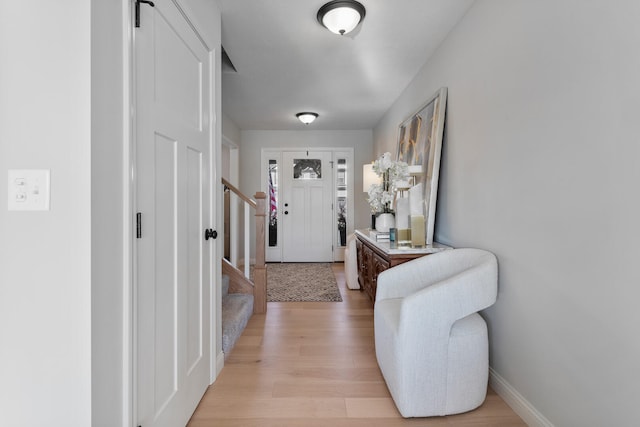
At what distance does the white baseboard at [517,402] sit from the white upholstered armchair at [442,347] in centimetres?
16

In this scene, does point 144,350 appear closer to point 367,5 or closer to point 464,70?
point 367,5

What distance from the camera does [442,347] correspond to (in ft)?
5.26

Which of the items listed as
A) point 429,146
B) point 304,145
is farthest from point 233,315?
point 304,145

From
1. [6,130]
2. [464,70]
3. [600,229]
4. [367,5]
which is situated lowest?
[600,229]

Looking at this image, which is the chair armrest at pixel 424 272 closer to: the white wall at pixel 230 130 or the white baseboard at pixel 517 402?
the white baseboard at pixel 517 402

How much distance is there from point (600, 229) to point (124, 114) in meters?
1.72

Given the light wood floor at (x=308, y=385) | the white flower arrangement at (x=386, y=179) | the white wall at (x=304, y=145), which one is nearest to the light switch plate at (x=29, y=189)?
the light wood floor at (x=308, y=385)

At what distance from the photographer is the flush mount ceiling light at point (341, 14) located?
2.11m

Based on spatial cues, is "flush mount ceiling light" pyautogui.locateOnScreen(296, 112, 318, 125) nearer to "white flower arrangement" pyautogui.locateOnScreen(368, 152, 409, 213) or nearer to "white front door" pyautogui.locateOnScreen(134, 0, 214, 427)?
"white flower arrangement" pyautogui.locateOnScreen(368, 152, 409, 213)

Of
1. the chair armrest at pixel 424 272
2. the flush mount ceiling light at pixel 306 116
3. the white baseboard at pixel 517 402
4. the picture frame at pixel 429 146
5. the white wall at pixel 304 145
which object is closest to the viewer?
the white baseboard at pixel 517 402

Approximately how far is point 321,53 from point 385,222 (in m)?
1.62

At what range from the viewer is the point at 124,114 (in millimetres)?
1085

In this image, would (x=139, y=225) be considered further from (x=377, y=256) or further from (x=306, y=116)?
(x=306, y=116)


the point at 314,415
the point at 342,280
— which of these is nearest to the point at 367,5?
the point at 314,415
